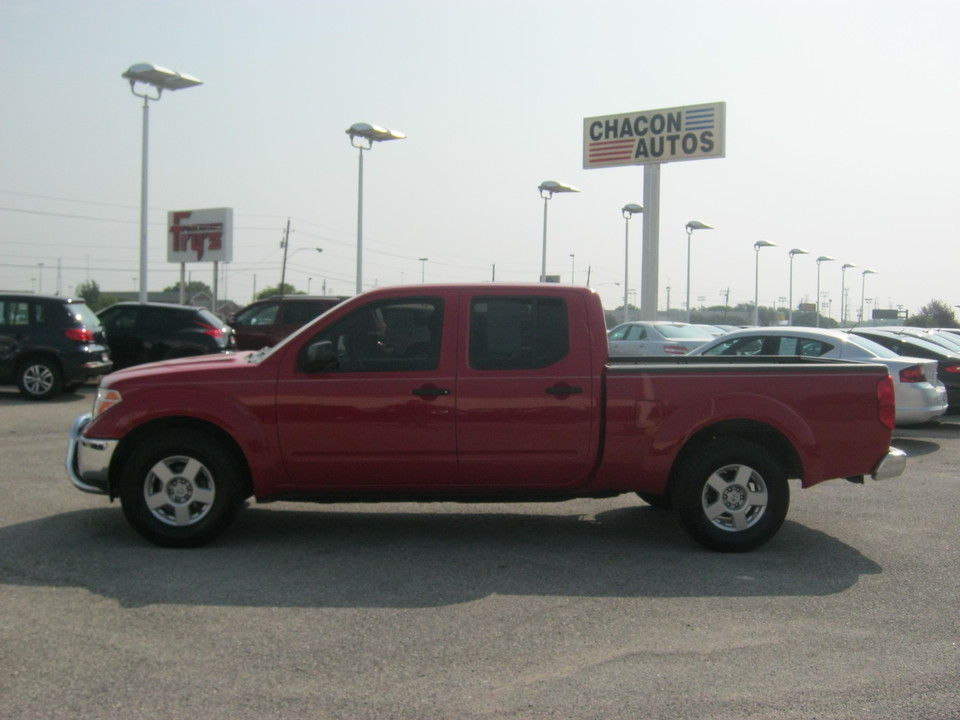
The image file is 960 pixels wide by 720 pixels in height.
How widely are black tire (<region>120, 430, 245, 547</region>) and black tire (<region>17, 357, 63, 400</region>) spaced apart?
10649 mm

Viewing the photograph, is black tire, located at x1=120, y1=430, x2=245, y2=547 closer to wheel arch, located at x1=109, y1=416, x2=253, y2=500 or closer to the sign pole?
wheel arch, located at x1=109, y1=416, x2=253, y2=500

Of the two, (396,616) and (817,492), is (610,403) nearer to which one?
(396,616)

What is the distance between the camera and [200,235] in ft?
138

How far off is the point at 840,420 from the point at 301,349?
3.70m

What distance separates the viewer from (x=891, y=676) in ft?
14.6

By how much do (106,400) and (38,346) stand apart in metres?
10.5

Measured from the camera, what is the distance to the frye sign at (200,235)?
41250 mm

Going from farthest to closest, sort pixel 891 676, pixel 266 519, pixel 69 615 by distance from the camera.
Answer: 1. pixel 266 519
2. pixel 69 615
3. pixel 891 676

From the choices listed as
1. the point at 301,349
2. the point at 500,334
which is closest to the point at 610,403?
the point at 500,334

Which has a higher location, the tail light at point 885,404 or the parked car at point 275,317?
the parked car at point 275,317

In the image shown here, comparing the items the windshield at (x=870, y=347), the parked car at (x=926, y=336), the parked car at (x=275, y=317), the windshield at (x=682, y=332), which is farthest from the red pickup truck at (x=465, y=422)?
the windshield at (x=682, y=332)

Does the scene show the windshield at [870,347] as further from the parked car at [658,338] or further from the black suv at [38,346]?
the black suv at [38,346]

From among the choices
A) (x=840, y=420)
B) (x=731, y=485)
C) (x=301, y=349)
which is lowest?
(x=731, y=485)

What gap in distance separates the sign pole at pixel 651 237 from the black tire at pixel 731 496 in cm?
2291
